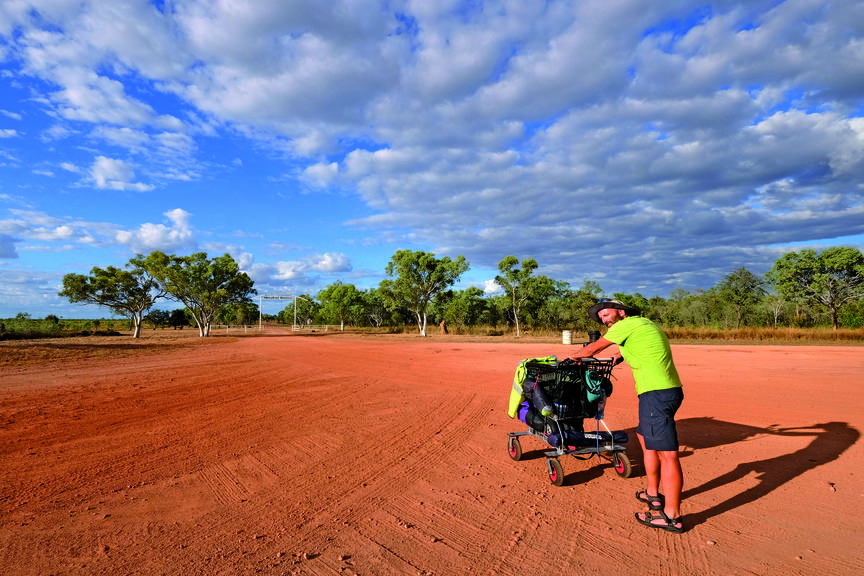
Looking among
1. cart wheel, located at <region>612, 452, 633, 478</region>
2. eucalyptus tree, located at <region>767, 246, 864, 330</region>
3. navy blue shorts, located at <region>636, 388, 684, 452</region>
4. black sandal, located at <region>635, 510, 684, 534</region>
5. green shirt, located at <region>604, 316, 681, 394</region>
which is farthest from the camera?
eucalyptus tree, located at <region>767, 246, 864, 330</region>

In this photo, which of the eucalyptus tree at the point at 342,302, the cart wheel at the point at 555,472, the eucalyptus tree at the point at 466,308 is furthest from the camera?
the eucalyptus tree at the point at 342,302

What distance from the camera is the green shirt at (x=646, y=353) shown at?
12.7 feet

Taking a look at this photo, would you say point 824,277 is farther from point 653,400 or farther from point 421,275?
point 653,400

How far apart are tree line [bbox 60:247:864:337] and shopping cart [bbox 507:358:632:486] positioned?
3782 centimetres

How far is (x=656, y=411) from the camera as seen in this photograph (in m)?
3.84

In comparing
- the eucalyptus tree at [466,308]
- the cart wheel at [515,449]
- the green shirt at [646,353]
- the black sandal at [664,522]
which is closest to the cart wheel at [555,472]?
the cart wheel at [515,449]

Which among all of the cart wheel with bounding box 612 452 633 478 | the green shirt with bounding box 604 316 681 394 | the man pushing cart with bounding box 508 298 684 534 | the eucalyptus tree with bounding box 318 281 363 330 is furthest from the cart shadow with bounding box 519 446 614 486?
the eucalyptus tree with bounding box 318 281 363 330

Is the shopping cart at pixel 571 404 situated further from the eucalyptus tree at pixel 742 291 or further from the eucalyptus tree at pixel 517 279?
the eucalyptus tree at pixel 742 291

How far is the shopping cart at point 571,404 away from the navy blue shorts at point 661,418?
1001mm

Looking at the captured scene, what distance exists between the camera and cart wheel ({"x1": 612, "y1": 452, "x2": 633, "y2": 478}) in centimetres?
485

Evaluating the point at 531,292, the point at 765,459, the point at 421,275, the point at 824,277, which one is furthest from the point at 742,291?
the point at 765,459

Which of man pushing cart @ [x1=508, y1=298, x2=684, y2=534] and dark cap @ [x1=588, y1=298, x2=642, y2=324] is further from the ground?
dark cap @ [x1=588, y1=298, x2=642, y2=324]

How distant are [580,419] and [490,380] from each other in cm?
700

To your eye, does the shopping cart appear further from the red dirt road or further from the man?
the man
